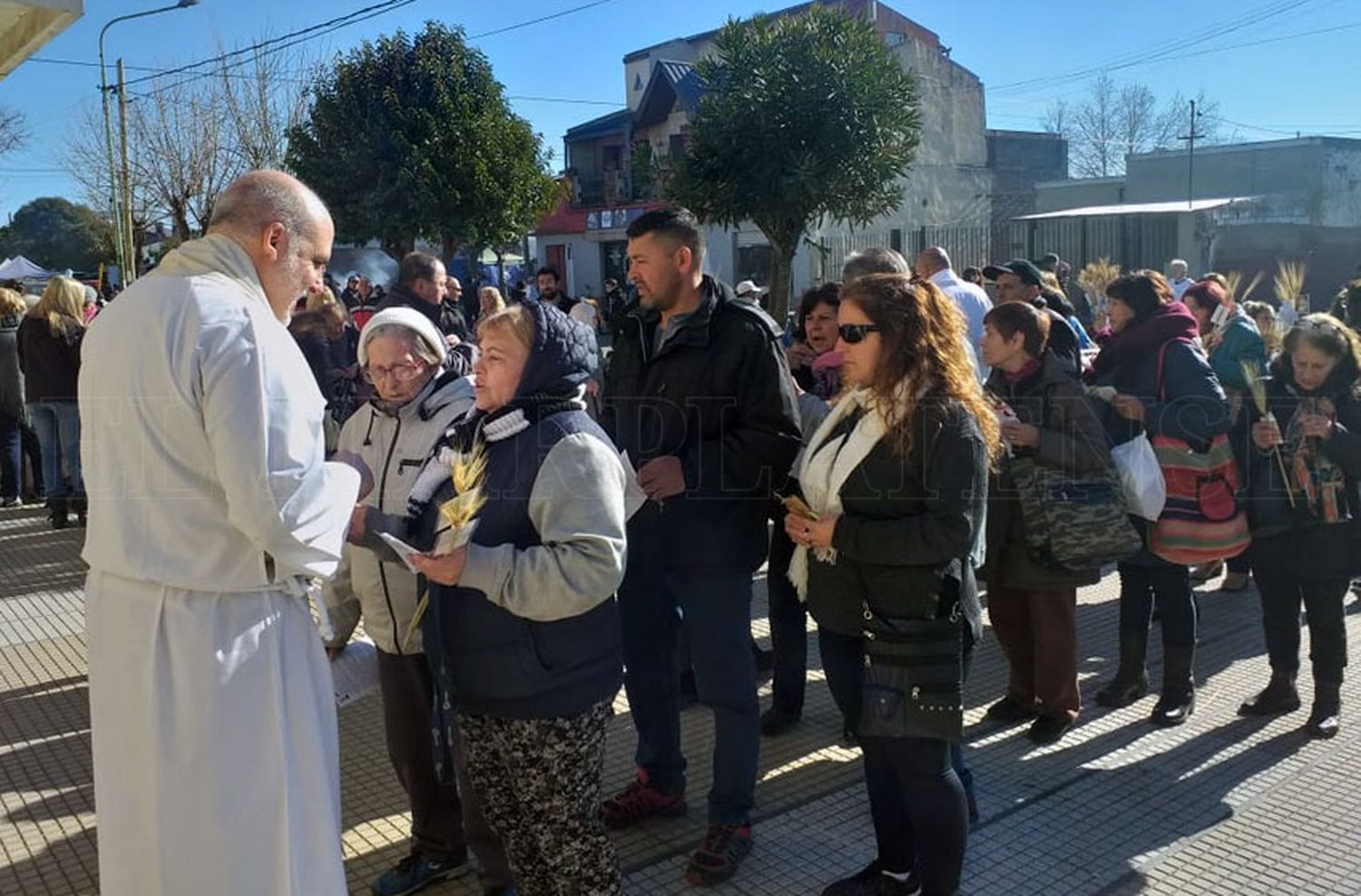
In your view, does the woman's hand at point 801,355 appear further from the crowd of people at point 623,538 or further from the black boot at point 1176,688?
the black boot at point 1176,688

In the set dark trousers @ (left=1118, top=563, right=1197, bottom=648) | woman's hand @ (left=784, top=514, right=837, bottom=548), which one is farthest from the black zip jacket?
dark trousers @ (left=1118, top=563, right=1197, bottom=648)

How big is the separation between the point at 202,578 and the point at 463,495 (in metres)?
0.59

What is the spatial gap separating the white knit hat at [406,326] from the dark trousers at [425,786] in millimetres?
936

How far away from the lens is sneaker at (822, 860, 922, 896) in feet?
11.1

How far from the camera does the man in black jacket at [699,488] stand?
143 inches

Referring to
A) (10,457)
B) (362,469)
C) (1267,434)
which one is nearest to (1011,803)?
(1267,434)

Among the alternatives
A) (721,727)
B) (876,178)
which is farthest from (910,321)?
(876,178)

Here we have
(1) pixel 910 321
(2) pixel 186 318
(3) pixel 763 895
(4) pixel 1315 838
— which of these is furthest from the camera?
(4) pixel 1315 838

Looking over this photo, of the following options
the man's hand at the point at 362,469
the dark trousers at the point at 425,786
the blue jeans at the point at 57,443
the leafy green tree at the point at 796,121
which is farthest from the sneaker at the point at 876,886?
the leafy green tree at the point at 796,121

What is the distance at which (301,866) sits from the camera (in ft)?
7.95

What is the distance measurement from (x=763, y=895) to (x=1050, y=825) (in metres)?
1.15

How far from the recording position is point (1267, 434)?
476 cm

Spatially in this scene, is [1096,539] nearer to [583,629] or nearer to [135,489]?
[583,629]

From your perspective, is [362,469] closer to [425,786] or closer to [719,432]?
[425,786]
